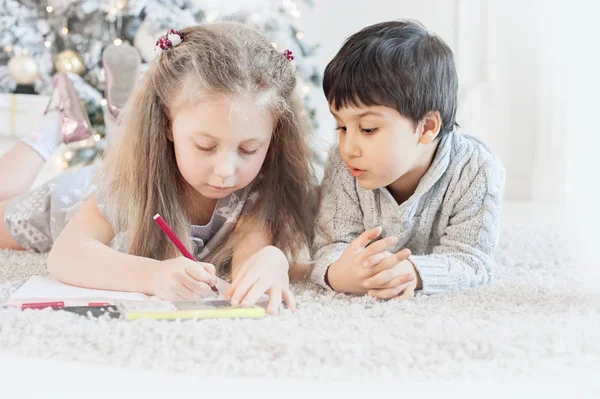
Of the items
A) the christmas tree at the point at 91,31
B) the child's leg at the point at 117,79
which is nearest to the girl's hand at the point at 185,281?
the child's leg at the point at 117,79

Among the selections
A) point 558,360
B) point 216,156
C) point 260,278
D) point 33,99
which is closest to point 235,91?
A: point 216,156

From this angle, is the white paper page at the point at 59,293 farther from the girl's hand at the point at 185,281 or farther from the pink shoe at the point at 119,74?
the pink shoe at the point at 119,74

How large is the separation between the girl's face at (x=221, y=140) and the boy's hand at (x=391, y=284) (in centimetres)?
27

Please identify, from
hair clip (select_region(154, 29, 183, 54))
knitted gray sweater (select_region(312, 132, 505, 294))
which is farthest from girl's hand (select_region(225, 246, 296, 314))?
hair clip (select_region(154, 29, 183, 54))

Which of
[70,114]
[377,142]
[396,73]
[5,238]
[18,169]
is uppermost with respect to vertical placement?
[396,73]

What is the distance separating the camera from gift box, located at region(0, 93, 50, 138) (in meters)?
2.81

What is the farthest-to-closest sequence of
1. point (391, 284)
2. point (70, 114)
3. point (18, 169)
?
1. point (70, 114)
2. point (18, 169)
3. point (391, 284)

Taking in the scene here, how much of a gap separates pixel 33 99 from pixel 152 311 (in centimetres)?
214

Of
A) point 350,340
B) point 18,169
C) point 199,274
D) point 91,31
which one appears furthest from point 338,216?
point 91,31

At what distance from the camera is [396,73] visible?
1.15 metres

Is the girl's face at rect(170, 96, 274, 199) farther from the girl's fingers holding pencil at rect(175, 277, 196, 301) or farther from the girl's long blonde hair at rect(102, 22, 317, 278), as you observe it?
the girl's fingers holding pencil at rect(175, 277, 196, 301)

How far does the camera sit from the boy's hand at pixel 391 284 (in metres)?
1.07

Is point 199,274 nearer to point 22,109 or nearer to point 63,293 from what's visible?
point 63,293

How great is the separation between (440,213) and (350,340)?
0.50 m
